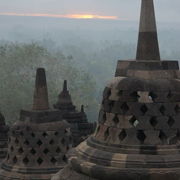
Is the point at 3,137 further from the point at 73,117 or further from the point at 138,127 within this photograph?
the point at 138,127

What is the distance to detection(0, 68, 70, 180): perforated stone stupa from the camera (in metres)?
11.6

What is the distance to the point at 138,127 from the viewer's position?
604cm

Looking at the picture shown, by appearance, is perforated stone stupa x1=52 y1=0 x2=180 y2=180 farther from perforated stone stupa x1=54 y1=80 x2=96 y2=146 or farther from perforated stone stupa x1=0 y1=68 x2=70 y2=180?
perforated stone stupa x1=54 y1=80 x2=96 y2=146

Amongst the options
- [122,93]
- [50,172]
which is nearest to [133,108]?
[122,93]

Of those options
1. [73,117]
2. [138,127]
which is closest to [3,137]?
[73,117]

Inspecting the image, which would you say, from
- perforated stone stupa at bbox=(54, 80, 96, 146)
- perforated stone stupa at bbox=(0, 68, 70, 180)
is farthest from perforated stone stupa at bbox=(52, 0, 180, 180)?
perforated stone stupa at bbox=(54, 80, 96, 146)

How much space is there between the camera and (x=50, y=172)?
11.5 metres

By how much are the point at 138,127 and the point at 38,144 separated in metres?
5.82

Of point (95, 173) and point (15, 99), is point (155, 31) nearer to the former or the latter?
point (95, 173)

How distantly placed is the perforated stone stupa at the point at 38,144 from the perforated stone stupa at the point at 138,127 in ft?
17.0

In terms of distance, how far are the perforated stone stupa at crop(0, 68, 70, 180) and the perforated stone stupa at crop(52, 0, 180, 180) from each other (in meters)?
5.19

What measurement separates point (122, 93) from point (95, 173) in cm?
98

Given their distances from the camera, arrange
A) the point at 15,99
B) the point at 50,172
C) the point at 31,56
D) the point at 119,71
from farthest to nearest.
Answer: the point at 31,56
the point at 15,99
the point at 50,172
the point at 119,71

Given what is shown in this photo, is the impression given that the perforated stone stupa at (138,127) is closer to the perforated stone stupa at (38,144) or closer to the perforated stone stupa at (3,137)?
the perforated stone stupa at (38,144)
